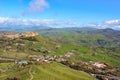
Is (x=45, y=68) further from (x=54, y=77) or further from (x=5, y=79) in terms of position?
(x=5, y=79)

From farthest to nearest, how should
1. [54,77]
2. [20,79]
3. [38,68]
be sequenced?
[38,68], [54,77], [20,79]

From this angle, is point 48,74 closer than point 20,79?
No

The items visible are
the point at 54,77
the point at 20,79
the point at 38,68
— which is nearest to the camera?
the point at 20,79

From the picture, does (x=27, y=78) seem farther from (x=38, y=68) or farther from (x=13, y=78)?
(x=38, y=68)

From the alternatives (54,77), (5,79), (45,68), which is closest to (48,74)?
(54,77)

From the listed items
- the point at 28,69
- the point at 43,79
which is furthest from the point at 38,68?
the point at 43,79

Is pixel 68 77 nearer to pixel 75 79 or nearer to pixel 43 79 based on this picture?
pixel 75 79

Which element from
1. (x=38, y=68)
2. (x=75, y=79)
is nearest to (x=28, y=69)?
(x=38, y=68)

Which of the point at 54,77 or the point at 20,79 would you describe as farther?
the point at 54,77
